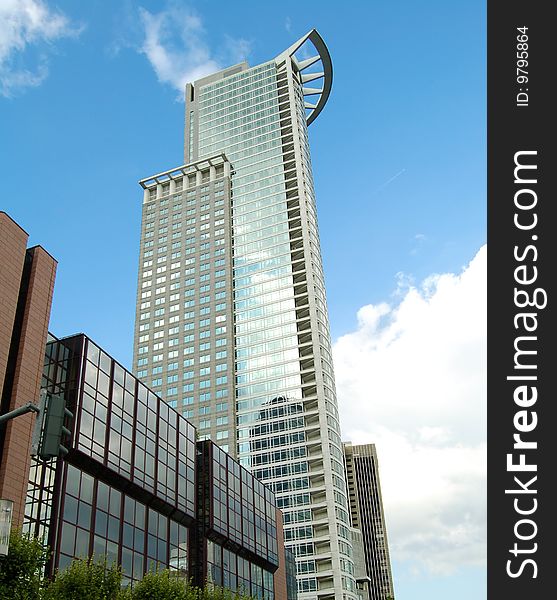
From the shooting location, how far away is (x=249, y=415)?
13462 cm

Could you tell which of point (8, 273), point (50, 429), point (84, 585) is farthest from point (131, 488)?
point (50, 429)

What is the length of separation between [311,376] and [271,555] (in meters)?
67.5

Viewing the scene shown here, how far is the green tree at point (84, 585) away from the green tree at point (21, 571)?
262cm

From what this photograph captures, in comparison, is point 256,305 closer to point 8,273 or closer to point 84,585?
point 8,273

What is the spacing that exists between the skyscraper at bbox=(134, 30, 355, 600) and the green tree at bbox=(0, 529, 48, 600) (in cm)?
9446

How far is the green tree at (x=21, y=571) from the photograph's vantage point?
28.9 meters

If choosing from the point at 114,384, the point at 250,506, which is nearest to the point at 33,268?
the point at 114,384

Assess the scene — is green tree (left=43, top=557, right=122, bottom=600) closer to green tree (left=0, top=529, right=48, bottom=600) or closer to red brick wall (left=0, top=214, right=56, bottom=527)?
green tree (left=0, top=529, right=48, bottom=600)

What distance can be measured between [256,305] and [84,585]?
115 metres

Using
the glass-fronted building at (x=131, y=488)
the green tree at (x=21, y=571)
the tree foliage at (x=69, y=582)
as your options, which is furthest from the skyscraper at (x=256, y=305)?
the green tree at (x=21, y=571)

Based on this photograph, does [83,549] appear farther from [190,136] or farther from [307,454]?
[190,136]

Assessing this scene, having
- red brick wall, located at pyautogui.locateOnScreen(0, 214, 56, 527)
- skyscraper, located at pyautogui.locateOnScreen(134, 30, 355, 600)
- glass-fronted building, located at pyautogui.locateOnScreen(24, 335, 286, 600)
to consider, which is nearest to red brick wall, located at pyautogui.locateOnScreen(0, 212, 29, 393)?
red brick wall, located at pyautogui.locateOnScreen(0, 214, 56, 527)

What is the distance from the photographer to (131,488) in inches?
1906

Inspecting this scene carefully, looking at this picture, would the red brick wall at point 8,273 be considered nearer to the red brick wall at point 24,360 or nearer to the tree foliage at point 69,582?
the red brick wall at point 24,360
